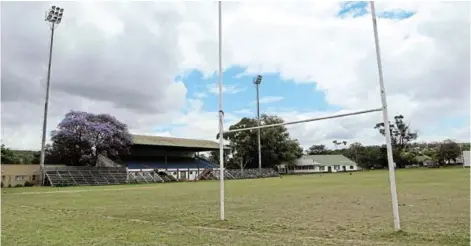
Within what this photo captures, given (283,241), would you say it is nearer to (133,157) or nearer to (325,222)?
(325,222)

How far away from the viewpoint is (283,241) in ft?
22.0

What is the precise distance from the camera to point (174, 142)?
5784 cm

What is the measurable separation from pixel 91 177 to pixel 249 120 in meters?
36.9

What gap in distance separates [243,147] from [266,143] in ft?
15.0

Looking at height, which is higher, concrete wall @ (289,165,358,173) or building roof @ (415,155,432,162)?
building roof @ (415,155,432,162)

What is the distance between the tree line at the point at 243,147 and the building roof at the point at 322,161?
2805 millimetres

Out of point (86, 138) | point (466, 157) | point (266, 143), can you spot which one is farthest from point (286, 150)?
point (86, 138)

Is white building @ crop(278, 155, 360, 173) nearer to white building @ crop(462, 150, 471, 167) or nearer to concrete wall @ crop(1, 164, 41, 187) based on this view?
white building @ crop(462, 150, 471, 167)

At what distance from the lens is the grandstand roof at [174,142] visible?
53.8 m

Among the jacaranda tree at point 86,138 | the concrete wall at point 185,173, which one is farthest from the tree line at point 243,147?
the concrete wall at point 185,173

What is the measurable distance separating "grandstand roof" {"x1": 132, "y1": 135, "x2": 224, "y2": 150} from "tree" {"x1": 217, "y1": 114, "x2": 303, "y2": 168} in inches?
451

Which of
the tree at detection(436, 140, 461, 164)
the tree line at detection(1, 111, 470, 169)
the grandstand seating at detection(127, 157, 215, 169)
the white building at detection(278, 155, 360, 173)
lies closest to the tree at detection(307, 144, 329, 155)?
the tree line at detection(1, 111, 470, 169)

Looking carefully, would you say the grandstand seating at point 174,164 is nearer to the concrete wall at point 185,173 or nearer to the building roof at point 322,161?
the concrete wall at point 185,173

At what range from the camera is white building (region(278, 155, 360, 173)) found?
278ft
